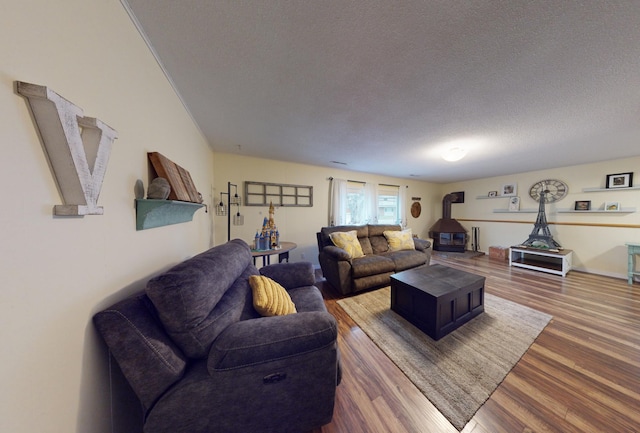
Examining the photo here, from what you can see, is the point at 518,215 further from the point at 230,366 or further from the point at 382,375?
the point at 230,366

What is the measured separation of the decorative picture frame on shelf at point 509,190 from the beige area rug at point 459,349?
3404 millimetres

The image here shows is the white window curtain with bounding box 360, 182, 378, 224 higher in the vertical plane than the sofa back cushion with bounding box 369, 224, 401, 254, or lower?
higher

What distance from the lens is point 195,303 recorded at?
836mm

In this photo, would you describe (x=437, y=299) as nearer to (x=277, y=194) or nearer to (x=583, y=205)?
(x=277, y=194)

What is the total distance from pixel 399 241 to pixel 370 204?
1.25m

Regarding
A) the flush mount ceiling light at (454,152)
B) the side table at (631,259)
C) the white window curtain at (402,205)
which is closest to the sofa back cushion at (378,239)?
the white window curtain at (402,205)

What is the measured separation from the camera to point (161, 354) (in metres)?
0.76

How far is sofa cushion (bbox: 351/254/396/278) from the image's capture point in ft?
8.55

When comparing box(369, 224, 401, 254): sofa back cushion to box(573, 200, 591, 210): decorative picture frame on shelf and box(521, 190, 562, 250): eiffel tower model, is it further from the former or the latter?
box(573, 200, 591, 210): decorative picture frame on shelf

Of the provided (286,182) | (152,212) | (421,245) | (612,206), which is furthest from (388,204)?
(152,212)

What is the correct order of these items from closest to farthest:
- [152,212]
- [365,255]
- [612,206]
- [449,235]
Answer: [152,212]
[365,255]
[612,206]
[449,235]

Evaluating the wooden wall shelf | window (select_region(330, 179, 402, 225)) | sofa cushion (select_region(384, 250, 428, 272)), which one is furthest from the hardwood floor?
window (select_region(330, 179, 402, 225))

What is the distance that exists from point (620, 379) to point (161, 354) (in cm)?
283

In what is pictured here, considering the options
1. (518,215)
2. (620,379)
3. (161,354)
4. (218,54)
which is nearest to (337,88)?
(218,54)
